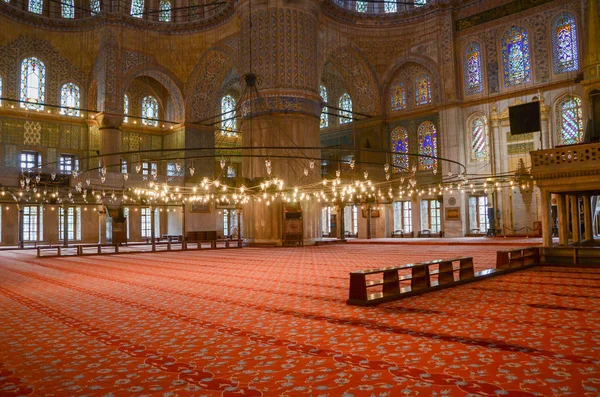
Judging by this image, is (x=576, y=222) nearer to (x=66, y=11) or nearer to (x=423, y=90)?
(x=423, y=90)

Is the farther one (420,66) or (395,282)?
(420,66)

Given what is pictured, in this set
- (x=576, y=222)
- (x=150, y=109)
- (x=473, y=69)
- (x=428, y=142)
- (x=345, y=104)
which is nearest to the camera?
(x=576, y=222)

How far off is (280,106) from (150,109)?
8.19m

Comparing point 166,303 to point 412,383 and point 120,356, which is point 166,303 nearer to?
point 120,356

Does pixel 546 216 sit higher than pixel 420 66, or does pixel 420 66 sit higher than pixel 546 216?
pixel 420 66

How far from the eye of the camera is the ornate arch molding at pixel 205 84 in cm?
1878

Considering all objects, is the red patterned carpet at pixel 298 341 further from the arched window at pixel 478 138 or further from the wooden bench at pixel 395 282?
the arched window at pixel 478 138

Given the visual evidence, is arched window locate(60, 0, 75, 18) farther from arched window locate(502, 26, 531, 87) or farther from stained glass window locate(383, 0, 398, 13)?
arched window locate(502, 26, 531, 87)

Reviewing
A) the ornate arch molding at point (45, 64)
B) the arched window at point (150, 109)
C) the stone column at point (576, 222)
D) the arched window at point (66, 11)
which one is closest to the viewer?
the stone column at point (576, 222)

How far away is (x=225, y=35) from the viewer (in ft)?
58.1

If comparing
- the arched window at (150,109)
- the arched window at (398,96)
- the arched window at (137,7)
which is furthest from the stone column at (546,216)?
the arched window at (137,7)

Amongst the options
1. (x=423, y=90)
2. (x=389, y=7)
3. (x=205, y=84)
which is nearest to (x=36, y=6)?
(x=205, y=84)

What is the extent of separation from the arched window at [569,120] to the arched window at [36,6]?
1825 cm

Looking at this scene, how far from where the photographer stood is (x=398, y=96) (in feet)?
63.4
